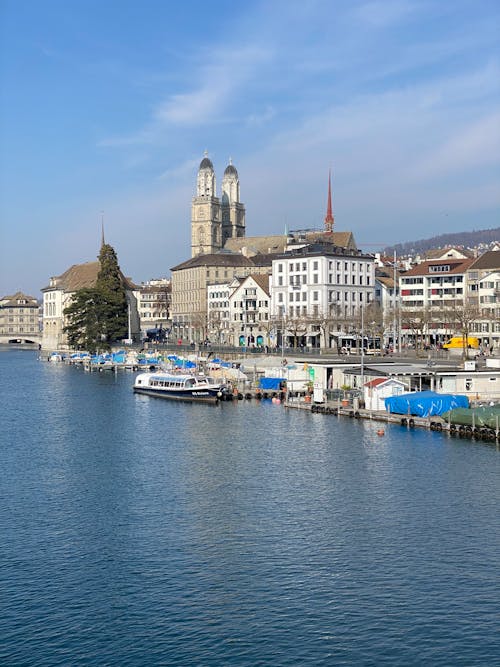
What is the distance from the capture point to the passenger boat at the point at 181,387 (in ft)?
265

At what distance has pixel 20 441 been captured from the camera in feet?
193

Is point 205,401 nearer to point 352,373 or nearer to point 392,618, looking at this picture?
point 352,373

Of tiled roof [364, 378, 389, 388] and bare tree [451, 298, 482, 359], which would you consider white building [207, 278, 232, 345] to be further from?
tiled roof [364, 378, 389, 388]

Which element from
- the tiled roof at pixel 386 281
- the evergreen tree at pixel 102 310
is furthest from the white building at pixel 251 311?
the evergreen tree at pixel 102 310

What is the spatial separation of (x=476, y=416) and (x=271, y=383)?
1212 inches

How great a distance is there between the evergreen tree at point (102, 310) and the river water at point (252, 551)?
9327cm

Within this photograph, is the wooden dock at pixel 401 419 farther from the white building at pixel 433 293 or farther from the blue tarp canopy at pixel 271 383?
the white building at pixel 433 293

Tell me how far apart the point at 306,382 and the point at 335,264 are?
170 feet

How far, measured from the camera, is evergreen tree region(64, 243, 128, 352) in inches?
5891

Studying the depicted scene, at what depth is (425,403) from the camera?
6219 centimetres

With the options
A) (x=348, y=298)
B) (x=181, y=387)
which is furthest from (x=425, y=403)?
(x=348, y=298)

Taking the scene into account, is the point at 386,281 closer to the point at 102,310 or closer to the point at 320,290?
the point at 320,290

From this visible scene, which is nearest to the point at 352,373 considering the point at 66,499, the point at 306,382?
the point at 306,382

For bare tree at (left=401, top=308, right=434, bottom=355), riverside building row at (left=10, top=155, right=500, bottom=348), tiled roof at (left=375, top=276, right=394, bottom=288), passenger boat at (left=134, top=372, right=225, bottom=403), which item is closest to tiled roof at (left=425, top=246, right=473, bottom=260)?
riverside building row at (left=10, top=155, right=500, bottom=348)
